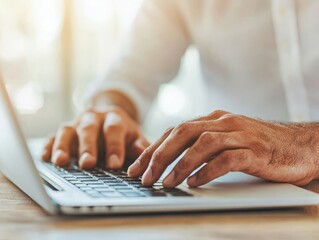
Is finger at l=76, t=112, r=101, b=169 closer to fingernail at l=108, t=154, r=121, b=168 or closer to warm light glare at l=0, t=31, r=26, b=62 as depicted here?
fingernail at l=108, t=154, r=121, b=168

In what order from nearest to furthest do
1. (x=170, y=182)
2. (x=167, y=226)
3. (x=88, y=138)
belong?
(x=167, y=226)
(x=170, y=182)
(x=88, y=138)

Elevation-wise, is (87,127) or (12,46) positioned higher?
(12,46)

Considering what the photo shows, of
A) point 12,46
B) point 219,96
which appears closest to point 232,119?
point 219,96

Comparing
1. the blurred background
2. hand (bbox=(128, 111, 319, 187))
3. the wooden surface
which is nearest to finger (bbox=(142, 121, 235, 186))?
hand (bbox=(128, 111, 319, 187))

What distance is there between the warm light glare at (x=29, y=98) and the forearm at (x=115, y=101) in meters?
3.13

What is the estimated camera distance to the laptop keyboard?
0.58m

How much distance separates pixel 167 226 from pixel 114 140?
0.50 meters

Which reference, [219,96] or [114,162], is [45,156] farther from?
[219,96]

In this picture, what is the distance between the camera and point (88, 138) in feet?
3.24

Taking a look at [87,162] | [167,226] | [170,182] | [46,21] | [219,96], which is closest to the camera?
[167,226]

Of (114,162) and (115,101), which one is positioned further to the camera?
(115,101)

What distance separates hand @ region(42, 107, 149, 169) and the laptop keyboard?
0.09 meters

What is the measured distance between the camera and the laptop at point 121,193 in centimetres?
52

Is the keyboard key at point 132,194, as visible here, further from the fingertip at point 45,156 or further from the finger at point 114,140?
the fingertip at point 45,156
